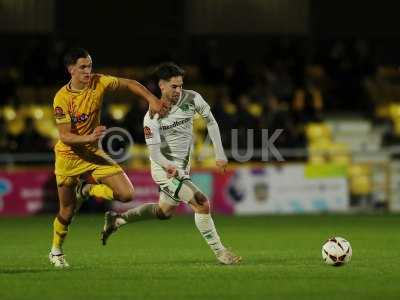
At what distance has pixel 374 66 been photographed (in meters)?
24.4

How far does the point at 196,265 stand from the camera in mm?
10781

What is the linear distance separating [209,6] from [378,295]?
1796cm

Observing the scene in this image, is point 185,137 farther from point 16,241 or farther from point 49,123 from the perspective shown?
point 49,123

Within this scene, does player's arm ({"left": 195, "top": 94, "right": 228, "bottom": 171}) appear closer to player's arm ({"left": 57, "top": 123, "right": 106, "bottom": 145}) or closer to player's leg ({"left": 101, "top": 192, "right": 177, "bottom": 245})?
player's leg ({"left": 101, "top": 192, "right": 177, "bottom": 245})

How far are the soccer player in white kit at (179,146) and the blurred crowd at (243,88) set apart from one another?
31.5 feet

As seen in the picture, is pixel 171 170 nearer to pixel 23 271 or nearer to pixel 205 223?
pixel 205 223

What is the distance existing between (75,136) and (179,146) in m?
1.24

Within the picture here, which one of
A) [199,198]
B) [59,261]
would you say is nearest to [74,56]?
[199,198]

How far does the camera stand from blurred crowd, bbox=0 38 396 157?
2102 centimetres

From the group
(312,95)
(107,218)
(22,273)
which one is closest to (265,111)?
(312,95)

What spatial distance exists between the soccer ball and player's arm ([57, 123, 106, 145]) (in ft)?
8.12

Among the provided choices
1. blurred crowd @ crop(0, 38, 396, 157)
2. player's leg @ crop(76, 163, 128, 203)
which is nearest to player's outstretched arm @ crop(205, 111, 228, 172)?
player's leg @ crop(76, 163, 128, 203)

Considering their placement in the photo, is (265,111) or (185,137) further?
(265,111)

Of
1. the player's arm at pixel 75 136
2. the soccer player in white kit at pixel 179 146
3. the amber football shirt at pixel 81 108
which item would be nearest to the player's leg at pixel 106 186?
the amber football shirt at pixel 81 108
